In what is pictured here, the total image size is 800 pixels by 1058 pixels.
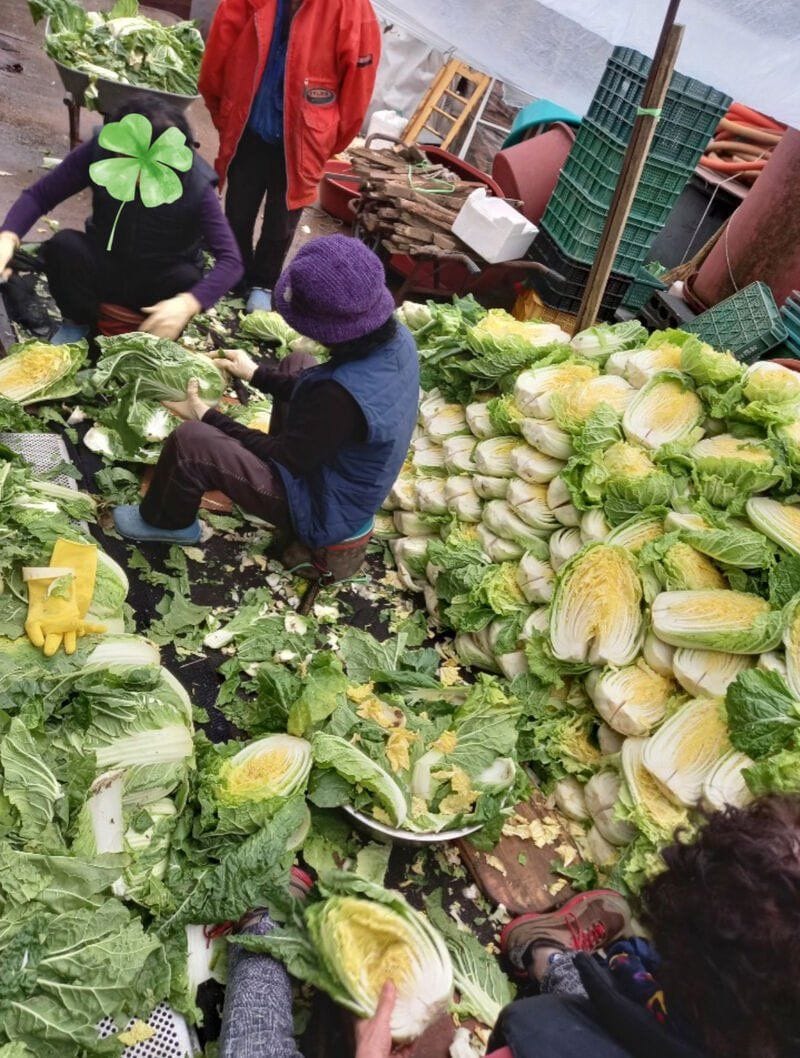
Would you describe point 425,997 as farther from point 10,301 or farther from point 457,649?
point 10,301

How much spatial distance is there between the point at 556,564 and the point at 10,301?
362 cm

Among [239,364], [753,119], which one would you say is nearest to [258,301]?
[239,364]

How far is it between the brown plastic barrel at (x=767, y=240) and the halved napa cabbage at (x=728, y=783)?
13.1ft

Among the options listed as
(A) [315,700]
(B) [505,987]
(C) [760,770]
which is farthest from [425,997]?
(C) [760,770]

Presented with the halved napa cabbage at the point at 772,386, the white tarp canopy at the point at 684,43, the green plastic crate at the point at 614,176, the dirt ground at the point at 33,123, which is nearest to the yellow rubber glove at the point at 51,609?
the halved napa cabbage at the point at 772,386

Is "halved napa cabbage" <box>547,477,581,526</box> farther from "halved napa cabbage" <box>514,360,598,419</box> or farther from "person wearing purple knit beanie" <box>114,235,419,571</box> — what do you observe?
"person wearing purple knit beanie" <box>114,235,419,571</box>

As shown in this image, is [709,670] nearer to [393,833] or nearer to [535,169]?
[393,833]

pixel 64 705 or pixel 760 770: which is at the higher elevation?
pixel 760 770

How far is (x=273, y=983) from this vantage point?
91.0 inches

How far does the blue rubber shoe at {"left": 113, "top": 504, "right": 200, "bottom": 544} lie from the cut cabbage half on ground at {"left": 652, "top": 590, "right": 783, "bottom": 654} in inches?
90.6

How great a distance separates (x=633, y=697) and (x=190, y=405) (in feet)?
8.20

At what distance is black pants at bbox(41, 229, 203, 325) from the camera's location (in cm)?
434

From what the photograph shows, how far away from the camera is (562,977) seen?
8.41ft

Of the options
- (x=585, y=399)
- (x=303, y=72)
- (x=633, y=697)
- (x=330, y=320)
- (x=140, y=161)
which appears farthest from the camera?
(x=303, y=72)
